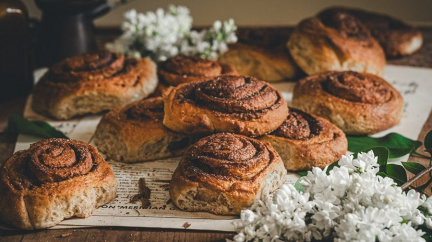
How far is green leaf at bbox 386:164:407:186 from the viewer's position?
6.64ft

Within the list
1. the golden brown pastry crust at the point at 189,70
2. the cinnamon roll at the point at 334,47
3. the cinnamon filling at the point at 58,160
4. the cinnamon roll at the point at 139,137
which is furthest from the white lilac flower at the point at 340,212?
the cinnamon roll at the point at 334,47

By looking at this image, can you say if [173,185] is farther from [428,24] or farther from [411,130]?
[428,24]

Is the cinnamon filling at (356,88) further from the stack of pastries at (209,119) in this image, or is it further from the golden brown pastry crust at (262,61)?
the golden brown pastry crust at (262,61)

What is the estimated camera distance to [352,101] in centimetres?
273

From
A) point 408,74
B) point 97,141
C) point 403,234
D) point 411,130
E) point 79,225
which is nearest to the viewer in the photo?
point 403,234

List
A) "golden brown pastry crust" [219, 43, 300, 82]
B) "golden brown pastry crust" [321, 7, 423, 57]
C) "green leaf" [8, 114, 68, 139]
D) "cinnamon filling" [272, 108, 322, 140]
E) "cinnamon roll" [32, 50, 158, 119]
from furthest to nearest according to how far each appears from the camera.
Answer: "golden brown pastry crust" [321, 7, 423, 57]
"golden brown pastry crust" [219, 43, 300, 82]
"cinnamon roll" [32, 50, 158, 119]
"green leaf" [8, 114, 68, 139]
"cinnamon filling" [272, 108, 322, 140]

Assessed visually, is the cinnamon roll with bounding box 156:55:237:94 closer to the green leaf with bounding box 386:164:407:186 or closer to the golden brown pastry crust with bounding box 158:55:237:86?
the golden brown pastry crust with bounding box 158:55:237:86

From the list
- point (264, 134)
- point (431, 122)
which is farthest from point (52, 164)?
point (431, 122)

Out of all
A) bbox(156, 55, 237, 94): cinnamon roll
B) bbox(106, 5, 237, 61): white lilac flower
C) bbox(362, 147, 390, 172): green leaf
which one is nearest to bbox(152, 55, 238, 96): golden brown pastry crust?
bbox(156, 55, 237, 94): cinnamon roll

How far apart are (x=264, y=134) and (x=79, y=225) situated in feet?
2.80

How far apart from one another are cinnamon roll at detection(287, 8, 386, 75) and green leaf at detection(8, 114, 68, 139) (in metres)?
1.46

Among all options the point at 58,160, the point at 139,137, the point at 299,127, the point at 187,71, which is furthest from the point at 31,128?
the point at 299,127

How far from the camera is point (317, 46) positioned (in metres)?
3.19

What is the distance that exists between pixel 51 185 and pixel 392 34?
2646mm
